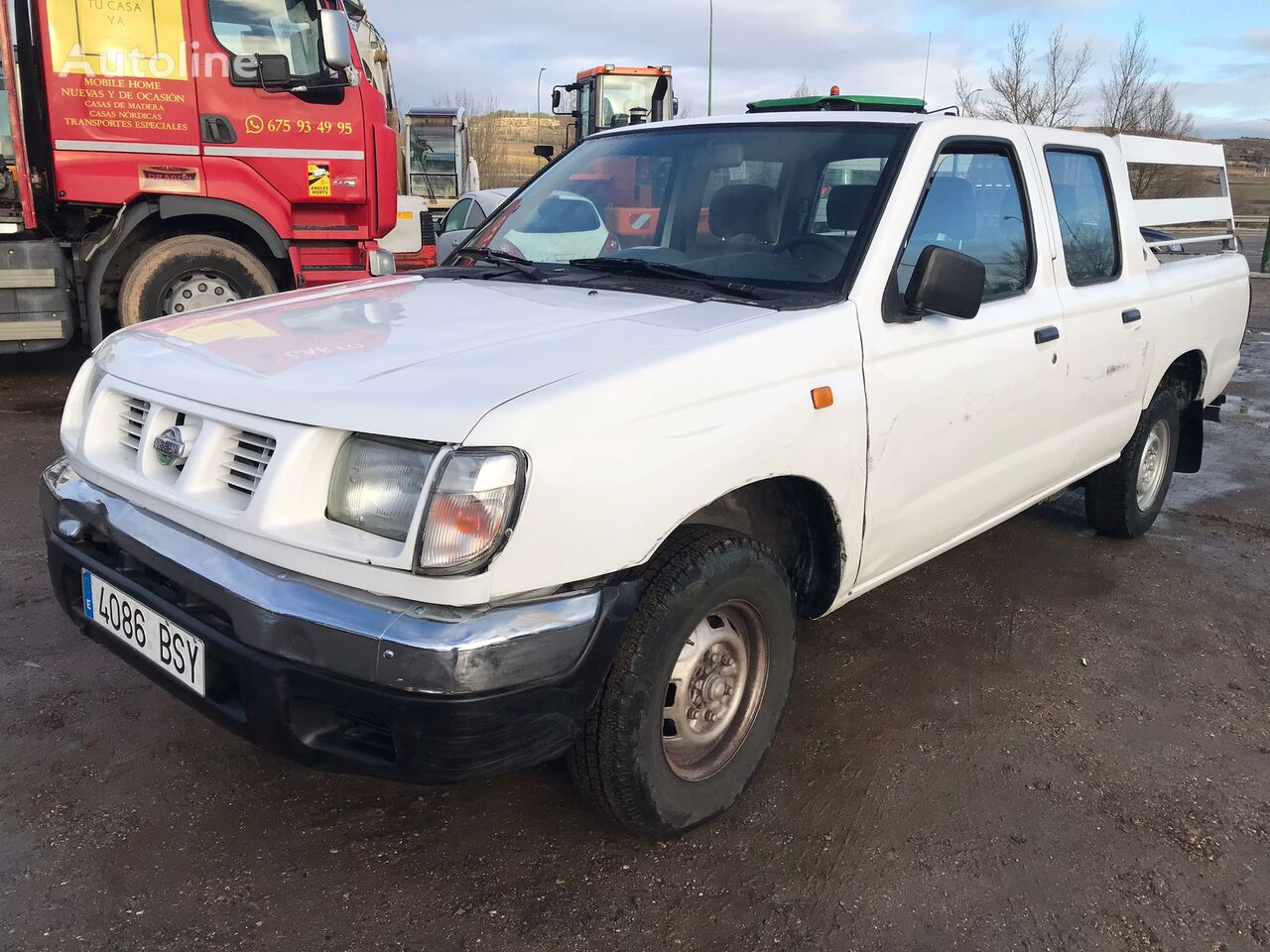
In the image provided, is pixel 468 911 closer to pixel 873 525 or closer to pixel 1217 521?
pixel 873 525

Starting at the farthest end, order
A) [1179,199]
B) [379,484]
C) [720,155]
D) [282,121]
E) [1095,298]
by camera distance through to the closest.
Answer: [282,121], [1179,199], [1095,298], [720,155], [379,484]

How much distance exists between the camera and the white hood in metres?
2.06

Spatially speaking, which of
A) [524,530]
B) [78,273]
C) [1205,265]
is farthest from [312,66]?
[524,530]

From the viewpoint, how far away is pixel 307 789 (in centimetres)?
277

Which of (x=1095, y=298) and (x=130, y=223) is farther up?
(x=130, y=223)

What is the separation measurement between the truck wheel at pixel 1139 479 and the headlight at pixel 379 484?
368 centimetres

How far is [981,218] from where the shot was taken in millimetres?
3404

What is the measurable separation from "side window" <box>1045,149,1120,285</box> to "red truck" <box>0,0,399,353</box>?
4.68 metres

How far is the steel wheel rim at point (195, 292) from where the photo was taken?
7.13 meters

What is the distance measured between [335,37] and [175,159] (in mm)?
1381

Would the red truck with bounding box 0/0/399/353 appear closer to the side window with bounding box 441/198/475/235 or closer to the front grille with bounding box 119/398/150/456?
the side window with bounding box 441/198/475/235

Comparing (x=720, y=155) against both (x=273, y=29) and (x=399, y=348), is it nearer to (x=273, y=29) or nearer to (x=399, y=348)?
(x=399, y=348)

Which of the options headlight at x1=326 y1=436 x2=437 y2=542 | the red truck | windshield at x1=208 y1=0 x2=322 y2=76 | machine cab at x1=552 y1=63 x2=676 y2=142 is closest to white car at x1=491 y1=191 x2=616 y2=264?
headlight at x1=326 y1=436 x2=437 y2=542

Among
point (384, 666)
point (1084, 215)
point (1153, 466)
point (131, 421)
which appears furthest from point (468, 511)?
point (1153, 466)
